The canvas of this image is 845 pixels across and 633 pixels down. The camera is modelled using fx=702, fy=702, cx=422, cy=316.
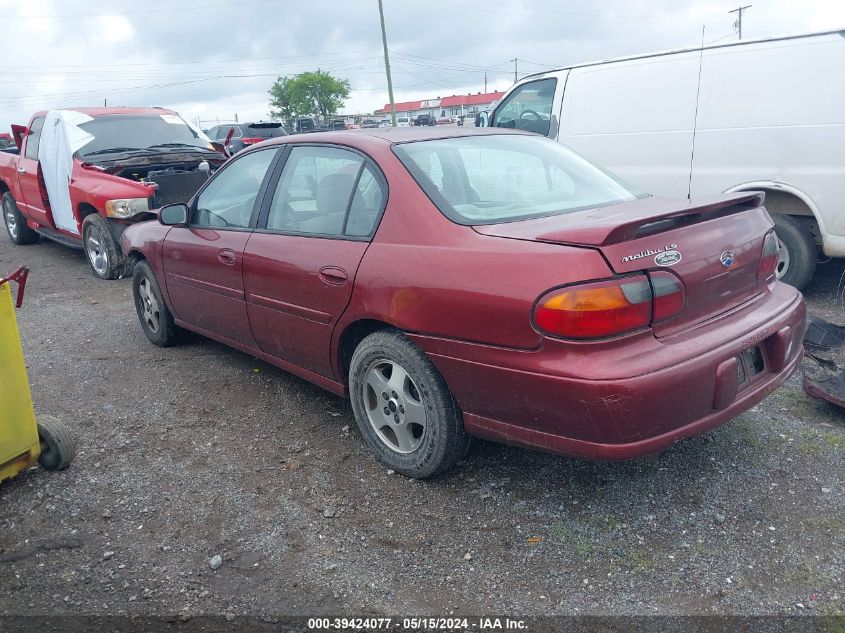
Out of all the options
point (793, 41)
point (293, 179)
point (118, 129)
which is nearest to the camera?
point (293, 179)

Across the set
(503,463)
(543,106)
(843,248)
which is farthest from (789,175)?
(503,463)

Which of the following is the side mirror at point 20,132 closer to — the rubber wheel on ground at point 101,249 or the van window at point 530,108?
the rubber wheel on ground at point 101,249

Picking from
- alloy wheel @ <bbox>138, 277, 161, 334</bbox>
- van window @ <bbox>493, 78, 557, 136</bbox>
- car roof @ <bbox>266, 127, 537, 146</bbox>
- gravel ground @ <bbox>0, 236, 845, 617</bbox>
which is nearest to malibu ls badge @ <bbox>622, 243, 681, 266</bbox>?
gravel ground @ <bbox>0, 236, 845, 617</bbox>

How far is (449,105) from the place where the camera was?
8788cm

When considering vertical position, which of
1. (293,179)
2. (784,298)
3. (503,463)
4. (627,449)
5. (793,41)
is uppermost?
(793,41)

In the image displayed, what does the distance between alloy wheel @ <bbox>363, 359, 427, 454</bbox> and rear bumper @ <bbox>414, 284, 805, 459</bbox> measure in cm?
27

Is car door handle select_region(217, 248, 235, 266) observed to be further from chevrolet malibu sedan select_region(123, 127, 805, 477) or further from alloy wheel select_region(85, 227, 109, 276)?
alloy wheel select_region(85, 227, 109, 276)

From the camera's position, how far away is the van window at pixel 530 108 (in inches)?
275

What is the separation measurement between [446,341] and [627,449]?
2.64 ft

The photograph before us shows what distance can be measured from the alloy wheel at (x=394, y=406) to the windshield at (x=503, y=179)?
2.50 feet

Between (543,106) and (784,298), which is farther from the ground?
(543,106)

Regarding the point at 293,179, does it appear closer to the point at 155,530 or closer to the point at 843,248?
the point at 155,530

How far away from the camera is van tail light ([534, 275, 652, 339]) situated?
2459 mm

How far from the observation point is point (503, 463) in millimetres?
3365
